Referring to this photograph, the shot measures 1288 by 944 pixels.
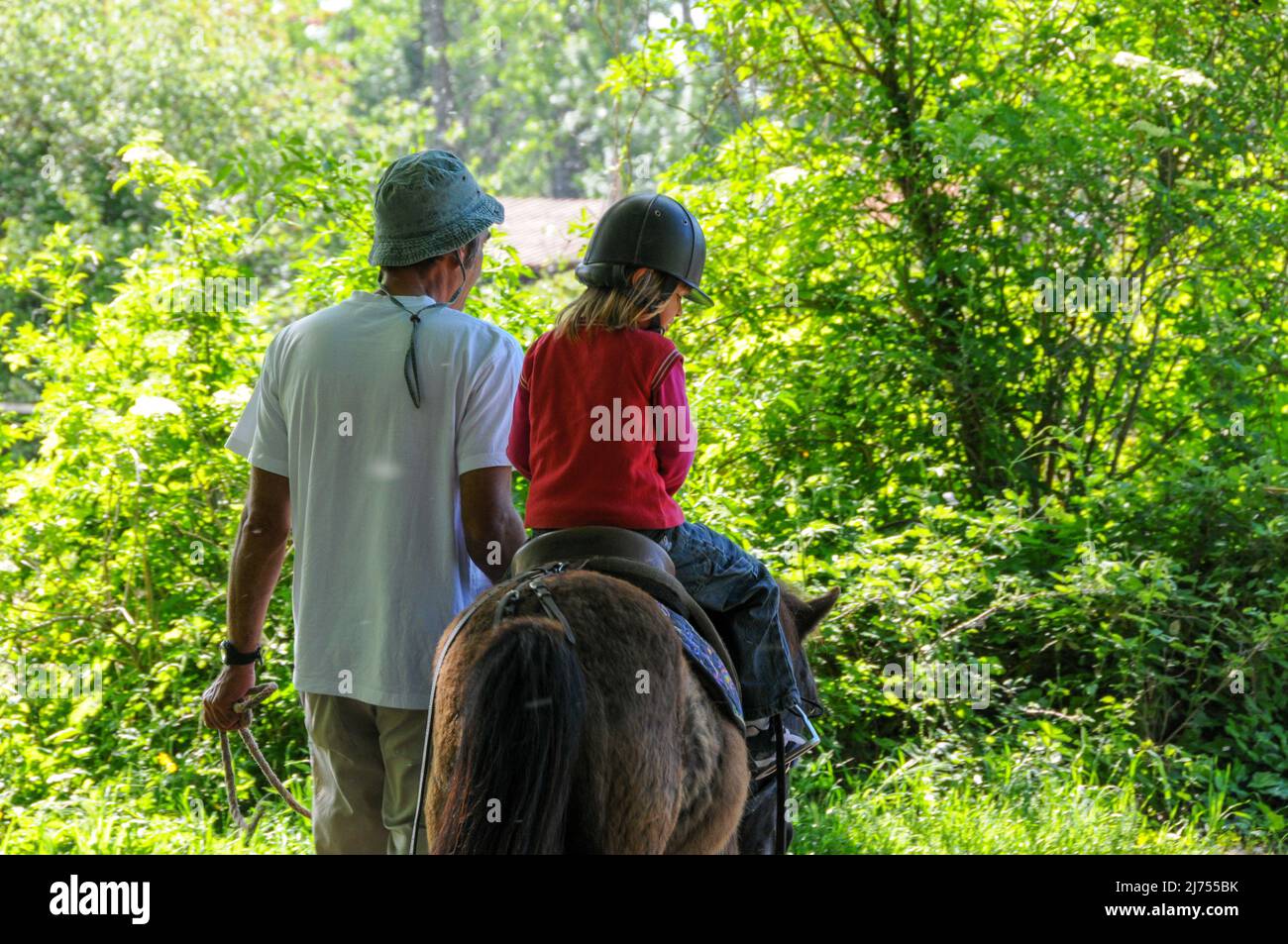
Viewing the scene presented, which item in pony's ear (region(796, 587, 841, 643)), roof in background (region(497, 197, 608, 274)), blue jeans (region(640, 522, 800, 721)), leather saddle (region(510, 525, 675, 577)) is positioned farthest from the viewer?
roof in background (region(497, 197, 608, 274))

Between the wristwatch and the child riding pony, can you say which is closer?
the child riding pony

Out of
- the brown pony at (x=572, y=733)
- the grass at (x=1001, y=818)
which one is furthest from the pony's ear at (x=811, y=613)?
the grass at (x=1001, y=818)

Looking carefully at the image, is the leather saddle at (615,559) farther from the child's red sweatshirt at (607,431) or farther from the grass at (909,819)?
the grass at (909,819)

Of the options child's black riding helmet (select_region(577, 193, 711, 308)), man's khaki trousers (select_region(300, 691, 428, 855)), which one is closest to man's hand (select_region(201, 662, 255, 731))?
man's khaki trousers (select_region(300, 691, 428, 855))

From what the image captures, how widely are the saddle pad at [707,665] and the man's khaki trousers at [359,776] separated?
67 centimetres

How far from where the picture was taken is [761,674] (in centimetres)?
331

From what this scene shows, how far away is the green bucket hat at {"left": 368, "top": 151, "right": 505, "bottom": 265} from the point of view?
9.50ft

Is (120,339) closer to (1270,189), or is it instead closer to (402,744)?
(402,744)

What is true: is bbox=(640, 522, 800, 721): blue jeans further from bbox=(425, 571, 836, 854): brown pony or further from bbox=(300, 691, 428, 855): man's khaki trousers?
bbox=(300, 691, 428, 855): man's khaki trousers

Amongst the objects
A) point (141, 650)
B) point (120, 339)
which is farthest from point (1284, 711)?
point (120, 339)

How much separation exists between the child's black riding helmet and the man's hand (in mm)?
1349

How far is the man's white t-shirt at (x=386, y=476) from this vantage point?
2770mm

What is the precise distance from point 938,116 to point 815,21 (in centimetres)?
101

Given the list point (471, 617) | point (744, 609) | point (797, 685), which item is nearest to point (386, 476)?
point (471, 617)
